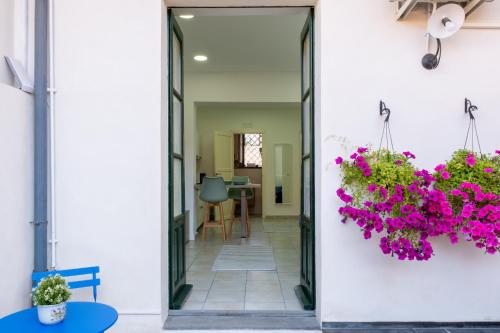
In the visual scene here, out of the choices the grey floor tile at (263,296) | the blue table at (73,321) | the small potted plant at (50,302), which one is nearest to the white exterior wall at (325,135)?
the grey floor tile at (263,296)

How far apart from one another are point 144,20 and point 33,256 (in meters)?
1.83

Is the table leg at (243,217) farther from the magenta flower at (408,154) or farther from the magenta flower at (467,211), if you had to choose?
the magenta flower at (467,211)

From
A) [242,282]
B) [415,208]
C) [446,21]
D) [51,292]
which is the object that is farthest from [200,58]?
[51,292]

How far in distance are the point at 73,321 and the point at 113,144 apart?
1301 millimetres

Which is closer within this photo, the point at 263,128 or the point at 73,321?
→ the point at 73,321

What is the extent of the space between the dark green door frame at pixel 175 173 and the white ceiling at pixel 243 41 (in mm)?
961

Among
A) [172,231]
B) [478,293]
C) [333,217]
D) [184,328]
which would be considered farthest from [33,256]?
[478,293]

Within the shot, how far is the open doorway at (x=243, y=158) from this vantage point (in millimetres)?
3219

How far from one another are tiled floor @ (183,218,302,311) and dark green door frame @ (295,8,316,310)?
177 millimetres

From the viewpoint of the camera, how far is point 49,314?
1.75 m

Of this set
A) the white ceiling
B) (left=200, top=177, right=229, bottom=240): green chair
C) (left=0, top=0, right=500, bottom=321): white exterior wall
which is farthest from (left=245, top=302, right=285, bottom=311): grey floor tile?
(left=200, top=177, right=229, bottom=240): green chair

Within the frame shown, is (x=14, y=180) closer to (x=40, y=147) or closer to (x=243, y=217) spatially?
(x=40, y=147)

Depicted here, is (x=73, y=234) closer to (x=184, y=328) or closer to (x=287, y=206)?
(x=184, y=328)

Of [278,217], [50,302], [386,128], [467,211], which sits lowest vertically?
[278,217]
